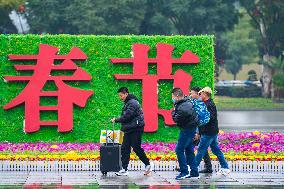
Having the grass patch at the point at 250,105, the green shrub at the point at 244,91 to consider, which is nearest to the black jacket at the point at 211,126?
the grass patch at the point at 250,105

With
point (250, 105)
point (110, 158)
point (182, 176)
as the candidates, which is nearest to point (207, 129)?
point (182, 176)

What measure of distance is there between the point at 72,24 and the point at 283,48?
51.5ft

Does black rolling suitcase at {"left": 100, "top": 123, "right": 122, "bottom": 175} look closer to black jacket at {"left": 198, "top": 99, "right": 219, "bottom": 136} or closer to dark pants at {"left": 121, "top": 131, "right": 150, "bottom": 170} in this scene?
dark pants at {"left": 121, "top": 131, "right": 150, "bottom": 170}

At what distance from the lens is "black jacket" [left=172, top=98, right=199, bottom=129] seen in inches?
751

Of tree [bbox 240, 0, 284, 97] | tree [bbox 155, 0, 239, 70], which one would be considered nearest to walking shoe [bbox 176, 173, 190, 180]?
tree [bbox 240, 0, 284, 97]

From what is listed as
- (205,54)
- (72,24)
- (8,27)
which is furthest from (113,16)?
(205,54)

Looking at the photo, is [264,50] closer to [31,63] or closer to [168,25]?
[168,25]

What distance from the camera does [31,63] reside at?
84.7ft

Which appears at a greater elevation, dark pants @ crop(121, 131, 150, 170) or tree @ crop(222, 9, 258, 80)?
tree @ crop(222, 9, 258, 80)

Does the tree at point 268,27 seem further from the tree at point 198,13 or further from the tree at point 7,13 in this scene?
the tree at point 7,13

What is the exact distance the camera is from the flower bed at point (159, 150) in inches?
840

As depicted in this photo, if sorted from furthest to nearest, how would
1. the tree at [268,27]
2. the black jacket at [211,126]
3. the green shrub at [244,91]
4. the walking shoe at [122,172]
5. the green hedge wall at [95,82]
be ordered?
the green shrub at [244,91] < the tree at [268,27] < the green hedge wall at [95,82] < the walking shoe at [122,172] < the black jacket at [211,126]

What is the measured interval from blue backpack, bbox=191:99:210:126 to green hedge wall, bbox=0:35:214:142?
21.5 ft

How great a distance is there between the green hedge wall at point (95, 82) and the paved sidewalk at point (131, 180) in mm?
5437
